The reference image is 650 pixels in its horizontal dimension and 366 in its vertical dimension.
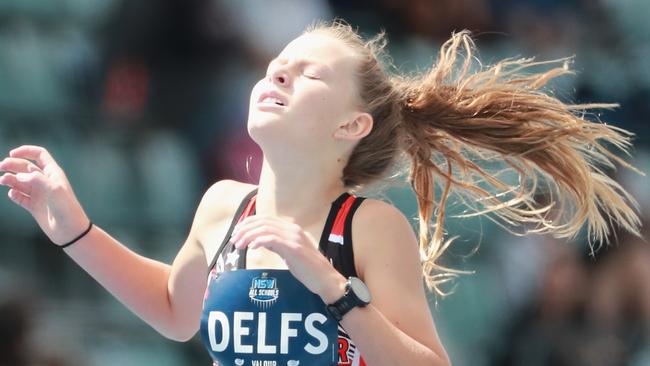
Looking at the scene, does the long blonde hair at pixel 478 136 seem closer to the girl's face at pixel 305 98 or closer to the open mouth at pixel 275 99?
the girl's face at pixel 305 98

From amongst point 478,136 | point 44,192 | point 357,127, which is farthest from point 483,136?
point 44,192

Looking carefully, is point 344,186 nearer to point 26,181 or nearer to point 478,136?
point 478,136

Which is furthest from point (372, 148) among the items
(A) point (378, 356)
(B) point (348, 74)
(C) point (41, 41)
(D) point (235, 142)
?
(C) point (41, 41)

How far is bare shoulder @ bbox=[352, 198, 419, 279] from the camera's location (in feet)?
7.89

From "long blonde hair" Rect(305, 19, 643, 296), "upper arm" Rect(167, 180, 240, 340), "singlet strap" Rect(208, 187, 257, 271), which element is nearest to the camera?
"singlet strap" Rect(208, 187, 257, 271)

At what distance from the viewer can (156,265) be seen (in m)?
2.82

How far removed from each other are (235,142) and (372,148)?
2.06 m

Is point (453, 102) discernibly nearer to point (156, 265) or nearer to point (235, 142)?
point (156, 265)

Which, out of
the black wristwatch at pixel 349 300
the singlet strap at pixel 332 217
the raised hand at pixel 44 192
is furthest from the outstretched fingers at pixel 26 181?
the black wristwatch at pixel 349 300

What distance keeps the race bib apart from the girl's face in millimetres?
307

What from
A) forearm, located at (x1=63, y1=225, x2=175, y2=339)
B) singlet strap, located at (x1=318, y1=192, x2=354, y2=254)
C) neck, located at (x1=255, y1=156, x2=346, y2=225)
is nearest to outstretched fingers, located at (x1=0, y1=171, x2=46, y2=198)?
forearm, located at (x1=63, y1=225, x2=175, y2=339)

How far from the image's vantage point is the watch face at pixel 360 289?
2.23m

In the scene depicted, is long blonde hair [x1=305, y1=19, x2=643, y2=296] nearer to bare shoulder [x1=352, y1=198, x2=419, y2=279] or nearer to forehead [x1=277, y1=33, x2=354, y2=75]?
forehead [x1=277, y1=33, x2=354, y2=75]

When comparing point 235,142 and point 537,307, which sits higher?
point 235,142
